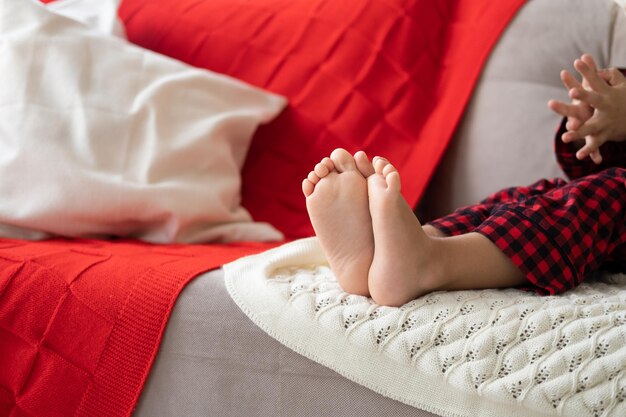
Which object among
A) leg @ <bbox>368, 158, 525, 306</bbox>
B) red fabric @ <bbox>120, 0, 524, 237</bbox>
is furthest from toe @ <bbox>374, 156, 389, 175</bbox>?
red fabric @ <bbox>120, 0, 524, 237</bbox>

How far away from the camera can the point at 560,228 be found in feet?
3.25

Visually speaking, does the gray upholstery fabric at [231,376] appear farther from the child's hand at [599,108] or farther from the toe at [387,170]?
the child's hand at [599,108]

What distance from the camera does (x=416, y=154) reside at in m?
1.45

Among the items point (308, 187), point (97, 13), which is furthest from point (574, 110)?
point (97, 13)

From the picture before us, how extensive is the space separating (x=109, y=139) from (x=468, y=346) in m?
0.74

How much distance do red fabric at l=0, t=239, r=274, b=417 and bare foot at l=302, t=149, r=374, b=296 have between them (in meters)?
0.17

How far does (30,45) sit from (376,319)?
2.72 feet

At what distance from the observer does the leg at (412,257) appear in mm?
903

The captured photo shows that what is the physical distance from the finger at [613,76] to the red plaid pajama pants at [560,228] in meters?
0.15

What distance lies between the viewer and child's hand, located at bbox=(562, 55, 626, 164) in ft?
3.69

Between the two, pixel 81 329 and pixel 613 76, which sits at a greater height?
pixel 613 76

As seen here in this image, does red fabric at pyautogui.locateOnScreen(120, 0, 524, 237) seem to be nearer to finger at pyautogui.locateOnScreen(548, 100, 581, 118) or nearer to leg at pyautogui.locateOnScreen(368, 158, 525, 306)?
Result: finger at pyautogui.locateOnScreen(548, 100, 581, 118)

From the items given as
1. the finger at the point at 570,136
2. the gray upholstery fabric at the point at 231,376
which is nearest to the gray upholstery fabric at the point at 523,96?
the finger at the point at 570,136

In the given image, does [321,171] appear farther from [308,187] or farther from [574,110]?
[574,110]
